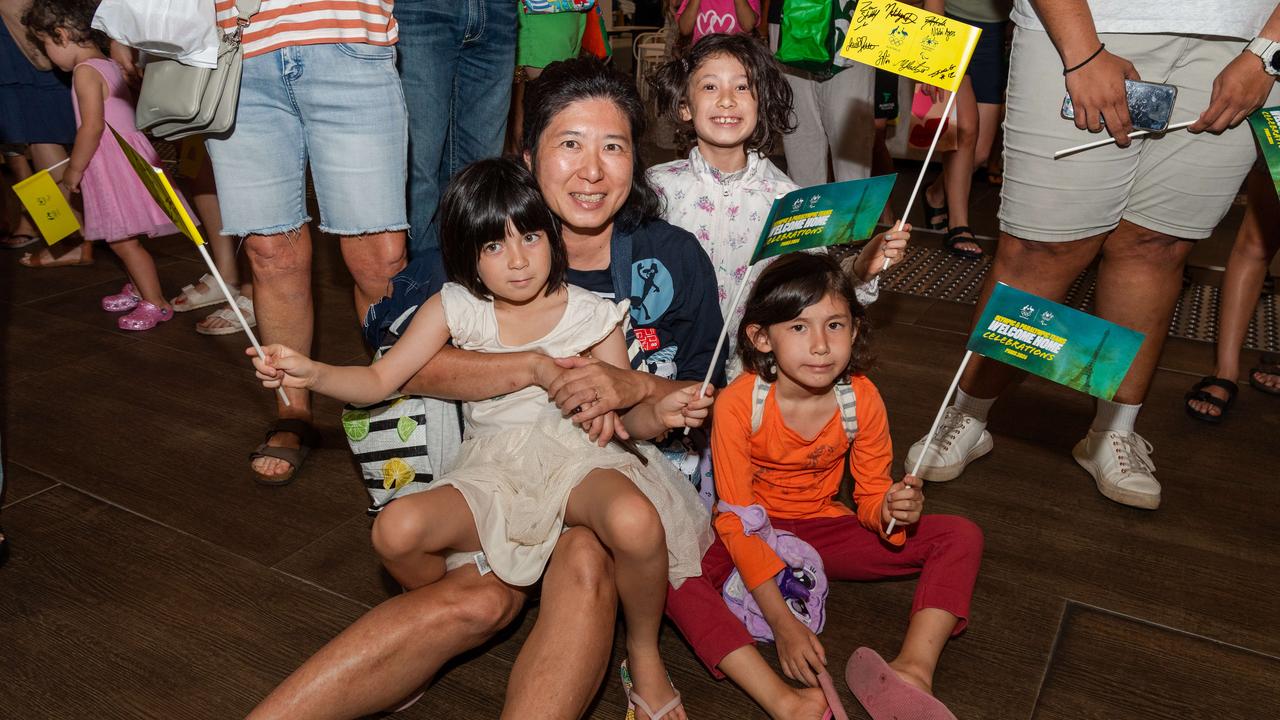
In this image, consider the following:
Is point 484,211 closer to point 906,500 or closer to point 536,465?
point 536,465

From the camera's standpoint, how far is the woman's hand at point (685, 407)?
1538mm

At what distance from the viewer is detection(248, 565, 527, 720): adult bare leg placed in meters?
1.34

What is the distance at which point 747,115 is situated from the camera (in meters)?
2.12

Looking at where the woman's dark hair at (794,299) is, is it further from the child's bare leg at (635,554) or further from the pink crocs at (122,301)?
the pink crocs at (122,301)

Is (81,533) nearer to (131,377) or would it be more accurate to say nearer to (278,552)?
(278,552)

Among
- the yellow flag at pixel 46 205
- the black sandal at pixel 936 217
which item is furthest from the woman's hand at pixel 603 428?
the black sandal at pixel 936 217

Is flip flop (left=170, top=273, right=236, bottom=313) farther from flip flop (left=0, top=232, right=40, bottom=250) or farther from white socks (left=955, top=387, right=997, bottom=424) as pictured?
white socks (left=955, top=387, right=997, bottom=424)

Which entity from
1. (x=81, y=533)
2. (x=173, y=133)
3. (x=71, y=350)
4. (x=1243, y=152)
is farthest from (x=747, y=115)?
(x=71, y=350)

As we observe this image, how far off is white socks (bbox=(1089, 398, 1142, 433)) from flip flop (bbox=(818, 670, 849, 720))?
1.16m

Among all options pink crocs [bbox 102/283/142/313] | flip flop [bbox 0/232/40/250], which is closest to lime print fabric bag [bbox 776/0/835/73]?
pink crocs [bbox 102/283/142/313]

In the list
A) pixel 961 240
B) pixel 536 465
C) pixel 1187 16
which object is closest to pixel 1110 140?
pixel 1187 16

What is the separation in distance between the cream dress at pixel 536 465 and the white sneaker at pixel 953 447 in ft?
2.49

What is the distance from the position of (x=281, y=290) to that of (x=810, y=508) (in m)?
1.30

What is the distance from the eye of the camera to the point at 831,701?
150 cm
